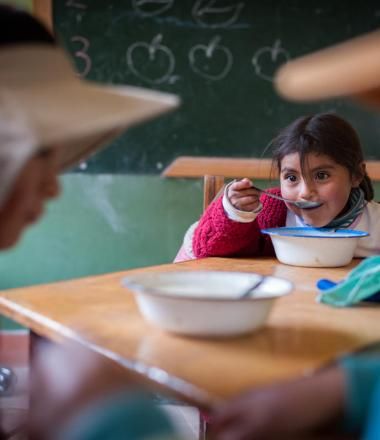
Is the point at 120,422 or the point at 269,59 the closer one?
the point at 120,422

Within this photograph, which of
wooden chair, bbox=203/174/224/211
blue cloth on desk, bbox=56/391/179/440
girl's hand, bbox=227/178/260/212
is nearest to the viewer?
blue cloth on desk, bbox=56/391/179/440

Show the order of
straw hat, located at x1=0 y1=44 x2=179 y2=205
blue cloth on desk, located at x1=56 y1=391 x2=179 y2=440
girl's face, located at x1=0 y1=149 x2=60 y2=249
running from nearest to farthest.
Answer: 1. blue cloth on desk, located at x1=56 y1=391 x2=179 y2=440
2. straw hat, located at x1=0 y1=44 x2=179 y2=205
3. girl's face, located at x1=0 y1=149 x2=60 y2=249

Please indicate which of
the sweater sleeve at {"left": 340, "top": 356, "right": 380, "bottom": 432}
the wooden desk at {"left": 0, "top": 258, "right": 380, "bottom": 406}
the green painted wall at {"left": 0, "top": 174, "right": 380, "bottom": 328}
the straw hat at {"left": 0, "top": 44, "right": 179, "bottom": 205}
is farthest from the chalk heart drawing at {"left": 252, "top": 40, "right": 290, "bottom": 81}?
the sweater sleeve at {"left": 340, "top": 356, "right": 380, "bottom": 432}

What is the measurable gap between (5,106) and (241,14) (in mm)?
1789

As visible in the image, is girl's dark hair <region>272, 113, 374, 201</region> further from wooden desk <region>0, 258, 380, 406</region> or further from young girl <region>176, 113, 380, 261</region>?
wooden desk <region>0, 258, 380, 406</region>

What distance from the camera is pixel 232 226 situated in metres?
1.37

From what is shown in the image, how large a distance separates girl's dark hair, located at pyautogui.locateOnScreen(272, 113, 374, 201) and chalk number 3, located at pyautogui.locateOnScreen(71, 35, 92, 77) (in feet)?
3.26

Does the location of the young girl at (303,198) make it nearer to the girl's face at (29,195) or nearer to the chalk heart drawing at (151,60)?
the girl's face at (29,195)

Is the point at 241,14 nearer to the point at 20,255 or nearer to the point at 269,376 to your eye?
the point at 20,255

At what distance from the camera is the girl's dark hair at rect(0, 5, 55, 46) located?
2.13ft

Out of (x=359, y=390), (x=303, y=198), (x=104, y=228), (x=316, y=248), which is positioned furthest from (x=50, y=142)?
(x=104, y=228)

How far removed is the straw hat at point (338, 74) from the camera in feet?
1.84

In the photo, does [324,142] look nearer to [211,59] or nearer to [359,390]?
[211,59]

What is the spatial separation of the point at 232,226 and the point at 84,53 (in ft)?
3.94
